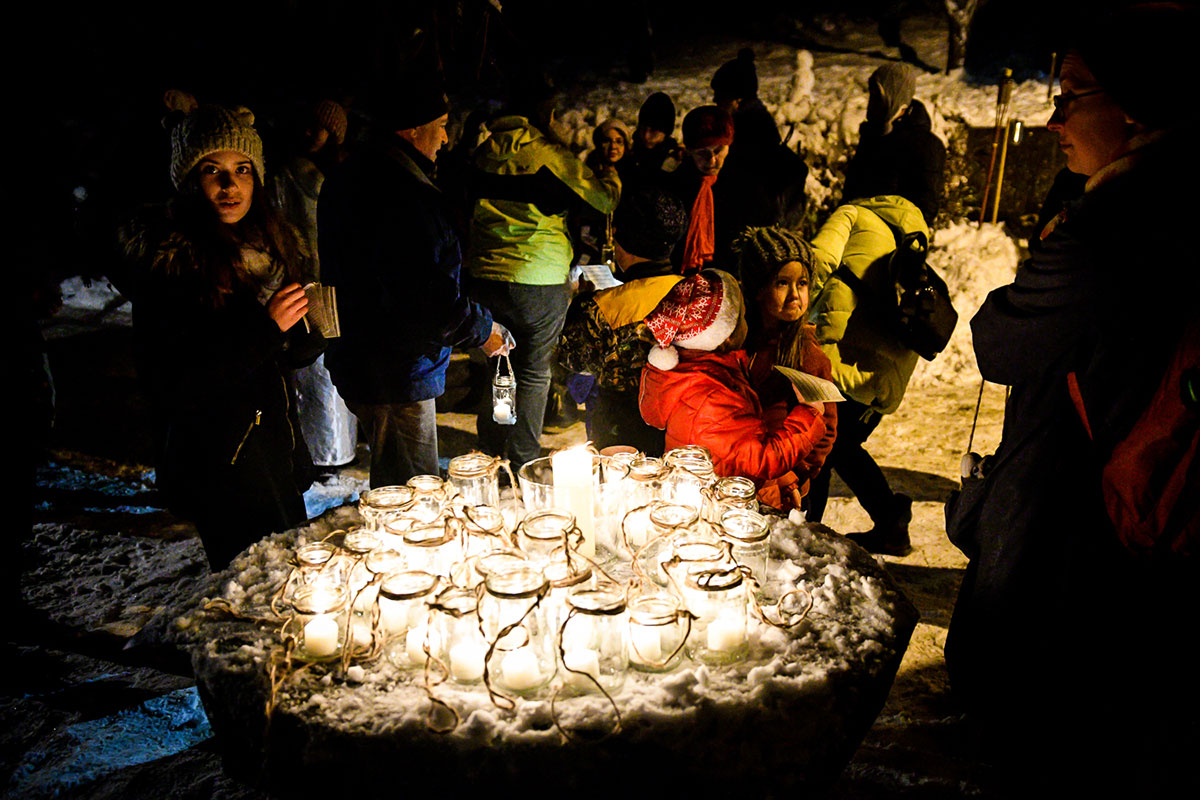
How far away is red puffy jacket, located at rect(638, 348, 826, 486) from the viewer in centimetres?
262

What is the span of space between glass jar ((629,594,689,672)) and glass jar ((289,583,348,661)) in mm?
675

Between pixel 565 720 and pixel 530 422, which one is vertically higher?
pixel 565 720

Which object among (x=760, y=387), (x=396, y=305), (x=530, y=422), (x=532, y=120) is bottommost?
(x=530, y=422)

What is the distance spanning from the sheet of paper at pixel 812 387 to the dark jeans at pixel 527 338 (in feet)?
7.07

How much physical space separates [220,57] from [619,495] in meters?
11.4

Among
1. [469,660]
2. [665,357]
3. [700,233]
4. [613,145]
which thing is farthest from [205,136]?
[613,145]

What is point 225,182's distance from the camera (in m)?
2.84

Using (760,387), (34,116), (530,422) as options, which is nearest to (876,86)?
(760,387)

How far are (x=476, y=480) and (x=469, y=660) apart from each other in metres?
0.77

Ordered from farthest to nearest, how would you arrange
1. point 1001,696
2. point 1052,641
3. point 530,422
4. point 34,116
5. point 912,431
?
point 34,116
point 912,431
point 530,422
point 1001,696
point 1052,641

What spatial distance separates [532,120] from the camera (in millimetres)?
4570

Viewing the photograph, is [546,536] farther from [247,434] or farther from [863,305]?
[863,305]

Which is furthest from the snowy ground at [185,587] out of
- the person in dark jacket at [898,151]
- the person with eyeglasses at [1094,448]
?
the person in dark jacket at [898,151]

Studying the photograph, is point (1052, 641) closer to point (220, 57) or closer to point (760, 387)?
point (760, 387)
